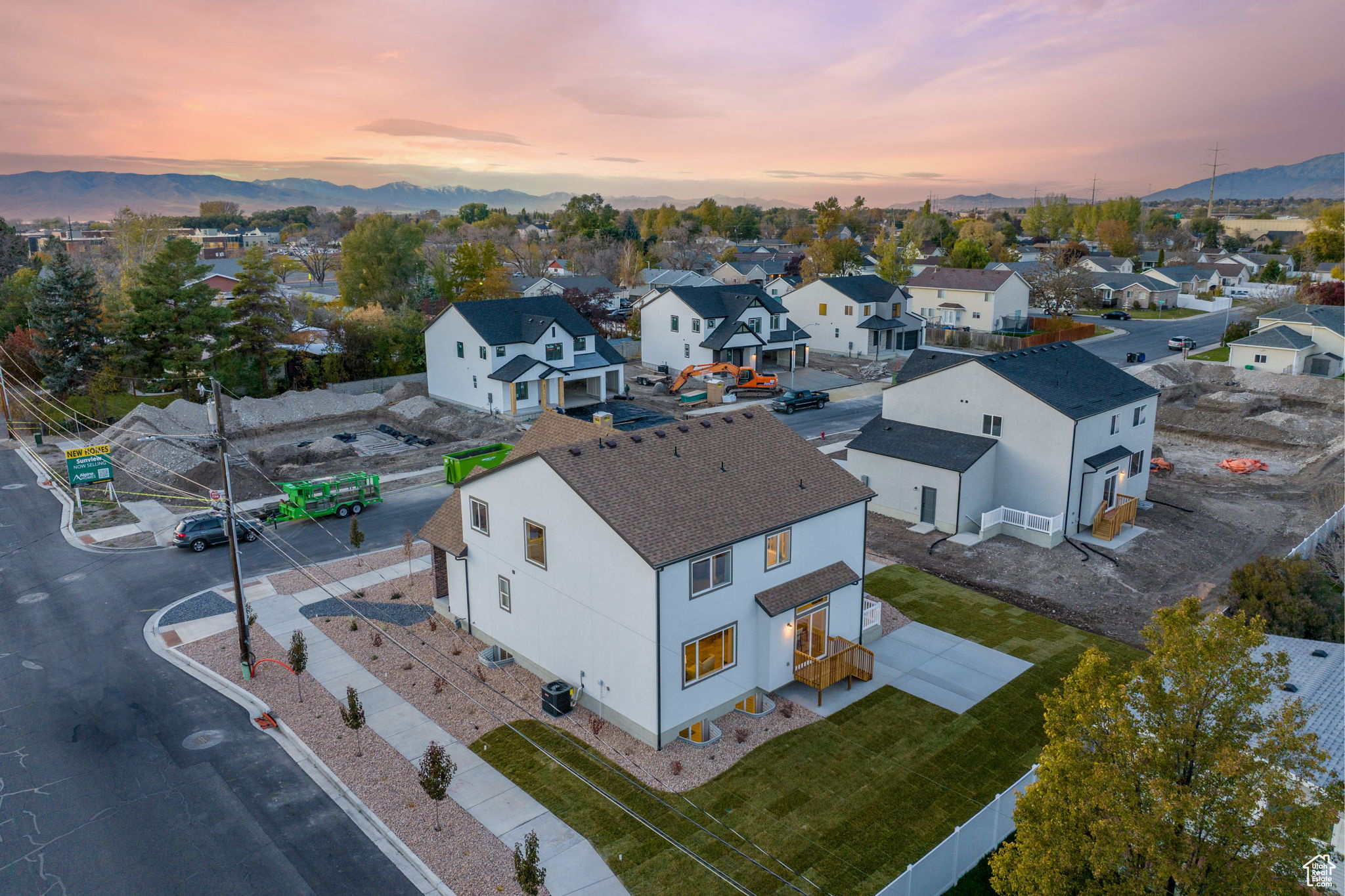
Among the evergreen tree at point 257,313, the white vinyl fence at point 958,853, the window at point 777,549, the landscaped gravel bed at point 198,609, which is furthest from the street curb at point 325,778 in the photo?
the evergreen tree at point 257,313

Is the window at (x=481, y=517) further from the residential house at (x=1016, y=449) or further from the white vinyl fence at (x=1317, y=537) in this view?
the white vinyl fence at (x=1317, y=537)

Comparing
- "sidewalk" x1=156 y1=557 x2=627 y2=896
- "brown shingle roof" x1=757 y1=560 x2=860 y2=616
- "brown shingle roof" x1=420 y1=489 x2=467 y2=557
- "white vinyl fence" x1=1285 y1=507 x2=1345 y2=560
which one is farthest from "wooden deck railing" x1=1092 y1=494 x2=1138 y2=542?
"sidewalk" x1=156 y1=557 x2=627 y2=896

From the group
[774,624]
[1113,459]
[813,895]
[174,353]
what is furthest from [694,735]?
[174,353]

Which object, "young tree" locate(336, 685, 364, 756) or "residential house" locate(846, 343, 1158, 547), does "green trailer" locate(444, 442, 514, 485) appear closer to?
"residential house" locate(846, 343, 1158, 547)

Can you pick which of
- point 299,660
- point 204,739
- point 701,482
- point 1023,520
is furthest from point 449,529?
point 1023,520

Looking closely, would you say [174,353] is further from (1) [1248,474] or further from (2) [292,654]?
(1) [1248,474]

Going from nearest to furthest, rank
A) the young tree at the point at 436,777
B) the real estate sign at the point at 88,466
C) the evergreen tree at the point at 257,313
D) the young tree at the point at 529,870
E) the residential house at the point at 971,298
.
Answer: the young tree at the point at 529,870 → the young tree at the point at 436,777 → the real estate sign at the point at 88,466 → the evergreen tree at the point at 257,313 → the residential house at the point at 971,298
